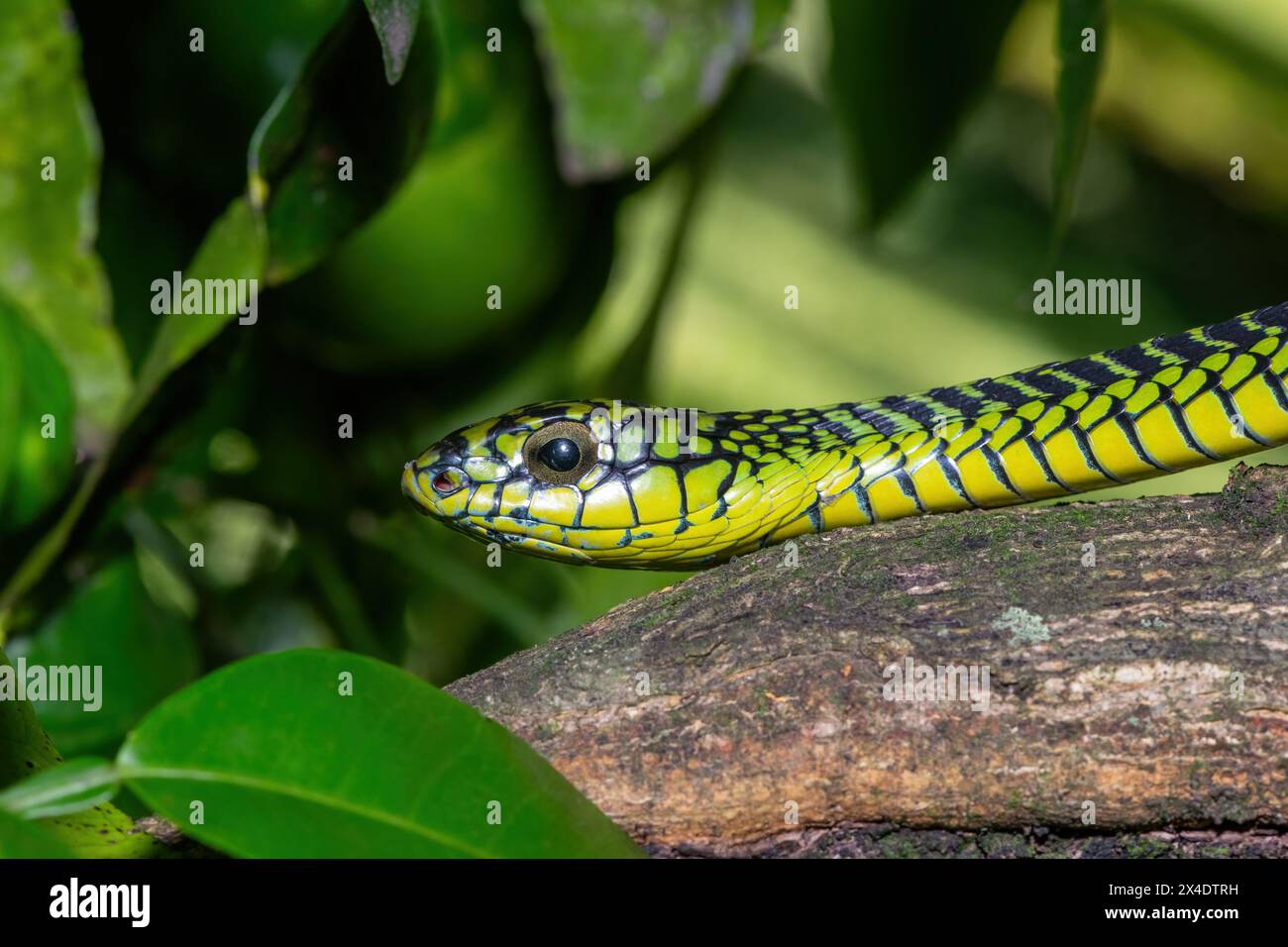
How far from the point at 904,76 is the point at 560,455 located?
2.83 feet

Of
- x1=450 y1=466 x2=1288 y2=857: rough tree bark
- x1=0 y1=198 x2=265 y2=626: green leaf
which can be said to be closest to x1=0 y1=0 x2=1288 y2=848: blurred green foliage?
x1=0 y1=198 x2=265 y2=626: green leaf

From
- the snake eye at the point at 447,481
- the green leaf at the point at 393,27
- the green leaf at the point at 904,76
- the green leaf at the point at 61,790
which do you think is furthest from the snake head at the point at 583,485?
the green leaf at the point at 61,790

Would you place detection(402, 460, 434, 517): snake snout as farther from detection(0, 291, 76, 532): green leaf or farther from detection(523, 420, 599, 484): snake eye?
detection(0, 291, 76, 532): green leaf

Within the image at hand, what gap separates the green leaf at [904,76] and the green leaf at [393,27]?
827mm

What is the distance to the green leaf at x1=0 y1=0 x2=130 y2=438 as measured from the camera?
177cm

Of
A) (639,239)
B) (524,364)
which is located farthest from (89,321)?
(639,239)

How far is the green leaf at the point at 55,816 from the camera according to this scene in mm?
1074

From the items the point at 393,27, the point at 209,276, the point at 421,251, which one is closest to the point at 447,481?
the point at 421,251

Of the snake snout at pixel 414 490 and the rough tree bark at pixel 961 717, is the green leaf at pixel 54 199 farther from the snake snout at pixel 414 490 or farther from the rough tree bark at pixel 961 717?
the rough tree bark at pixel 961 717

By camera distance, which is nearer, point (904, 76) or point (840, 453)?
point (840, 453)

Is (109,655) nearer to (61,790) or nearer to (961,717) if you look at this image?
(61,790)

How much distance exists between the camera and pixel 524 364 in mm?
2328

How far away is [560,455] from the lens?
198 cm
